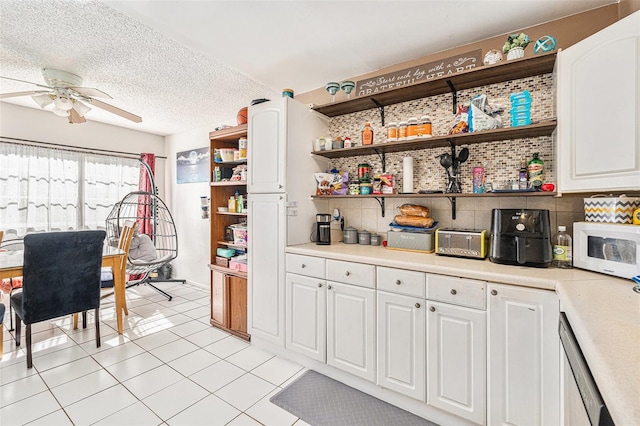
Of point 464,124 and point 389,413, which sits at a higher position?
point 464,124

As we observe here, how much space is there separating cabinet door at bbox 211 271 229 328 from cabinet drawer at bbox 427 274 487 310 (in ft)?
6.70

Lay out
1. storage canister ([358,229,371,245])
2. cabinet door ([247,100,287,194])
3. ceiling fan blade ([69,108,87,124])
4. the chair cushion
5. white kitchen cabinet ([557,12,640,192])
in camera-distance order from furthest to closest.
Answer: the chair cushion, ceiling fan blade ([69,108,87,124]), storage canister ([358,229,371,245]), cabinet door ([247,100,287,194]), white kitchen cabinet ([557,12,640,192])

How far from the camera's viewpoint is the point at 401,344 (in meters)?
1.76

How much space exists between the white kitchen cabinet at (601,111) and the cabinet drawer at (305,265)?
5.04 feet

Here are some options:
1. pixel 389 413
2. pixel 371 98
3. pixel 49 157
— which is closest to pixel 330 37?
pixel 371 98

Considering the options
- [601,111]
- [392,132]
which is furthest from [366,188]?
[601,111]

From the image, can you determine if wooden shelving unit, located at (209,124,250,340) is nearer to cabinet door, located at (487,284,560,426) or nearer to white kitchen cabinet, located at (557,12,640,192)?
cabinet door, located at (487,284,560,426)

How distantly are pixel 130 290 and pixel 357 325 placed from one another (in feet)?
12.8

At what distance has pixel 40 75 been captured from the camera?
2.68m

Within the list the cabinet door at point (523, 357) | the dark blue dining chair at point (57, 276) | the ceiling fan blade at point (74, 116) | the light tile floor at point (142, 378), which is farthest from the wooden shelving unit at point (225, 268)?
the cabinet door at point (523, 357)

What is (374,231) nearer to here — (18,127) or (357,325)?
(357,325)

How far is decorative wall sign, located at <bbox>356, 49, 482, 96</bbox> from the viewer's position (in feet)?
6.31

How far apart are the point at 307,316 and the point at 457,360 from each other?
1.06 meters

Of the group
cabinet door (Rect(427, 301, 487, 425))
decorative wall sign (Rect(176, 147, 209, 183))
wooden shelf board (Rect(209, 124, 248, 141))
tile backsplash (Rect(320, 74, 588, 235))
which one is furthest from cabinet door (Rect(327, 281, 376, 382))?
decorative wall sign (Rect(176, 147, 209, 183))
